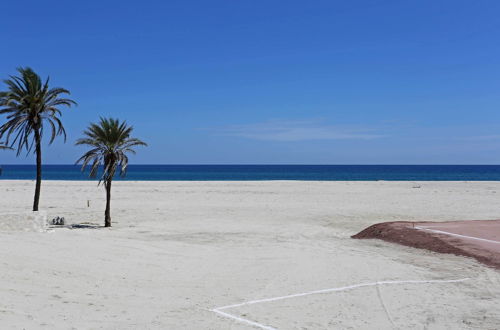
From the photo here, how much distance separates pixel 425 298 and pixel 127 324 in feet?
20.2

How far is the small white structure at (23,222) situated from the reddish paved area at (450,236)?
39.3 feet

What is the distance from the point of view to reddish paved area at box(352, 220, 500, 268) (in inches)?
580

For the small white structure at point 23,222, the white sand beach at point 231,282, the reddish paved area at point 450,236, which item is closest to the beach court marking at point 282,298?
the white sand beach at point 231,282

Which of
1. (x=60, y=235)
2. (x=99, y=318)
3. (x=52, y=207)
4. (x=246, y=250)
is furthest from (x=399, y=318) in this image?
(x=52, y=207)

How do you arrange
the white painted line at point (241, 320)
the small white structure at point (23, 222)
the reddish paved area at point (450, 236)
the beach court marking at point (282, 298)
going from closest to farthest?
1. the white painted line at point (241, 320)
2. the beach court marking at point (282, 298)
3. the small white structure at point (23, 222)
4. the reddish paved area at point (450, 236)

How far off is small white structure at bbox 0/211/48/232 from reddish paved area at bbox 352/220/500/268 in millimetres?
11980

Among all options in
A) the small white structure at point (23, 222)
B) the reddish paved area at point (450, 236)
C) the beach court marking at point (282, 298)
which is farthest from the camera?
the reddish paved area at point (450, 236)

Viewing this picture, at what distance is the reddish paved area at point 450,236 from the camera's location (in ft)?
48.3

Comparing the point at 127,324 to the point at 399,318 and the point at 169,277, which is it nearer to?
the point at 169,277

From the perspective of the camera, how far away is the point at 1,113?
19812 mm

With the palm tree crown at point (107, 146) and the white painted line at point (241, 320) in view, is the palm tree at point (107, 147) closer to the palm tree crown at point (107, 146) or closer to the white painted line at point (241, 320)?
the palm tree crown at point (107, 146)

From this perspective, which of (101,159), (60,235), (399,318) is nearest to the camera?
(399,318)

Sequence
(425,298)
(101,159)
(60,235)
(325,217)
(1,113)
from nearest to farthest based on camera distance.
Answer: (425,298), (60,235), (1,113), (101,159), (325,217)

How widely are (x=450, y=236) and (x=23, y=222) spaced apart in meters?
14.6
